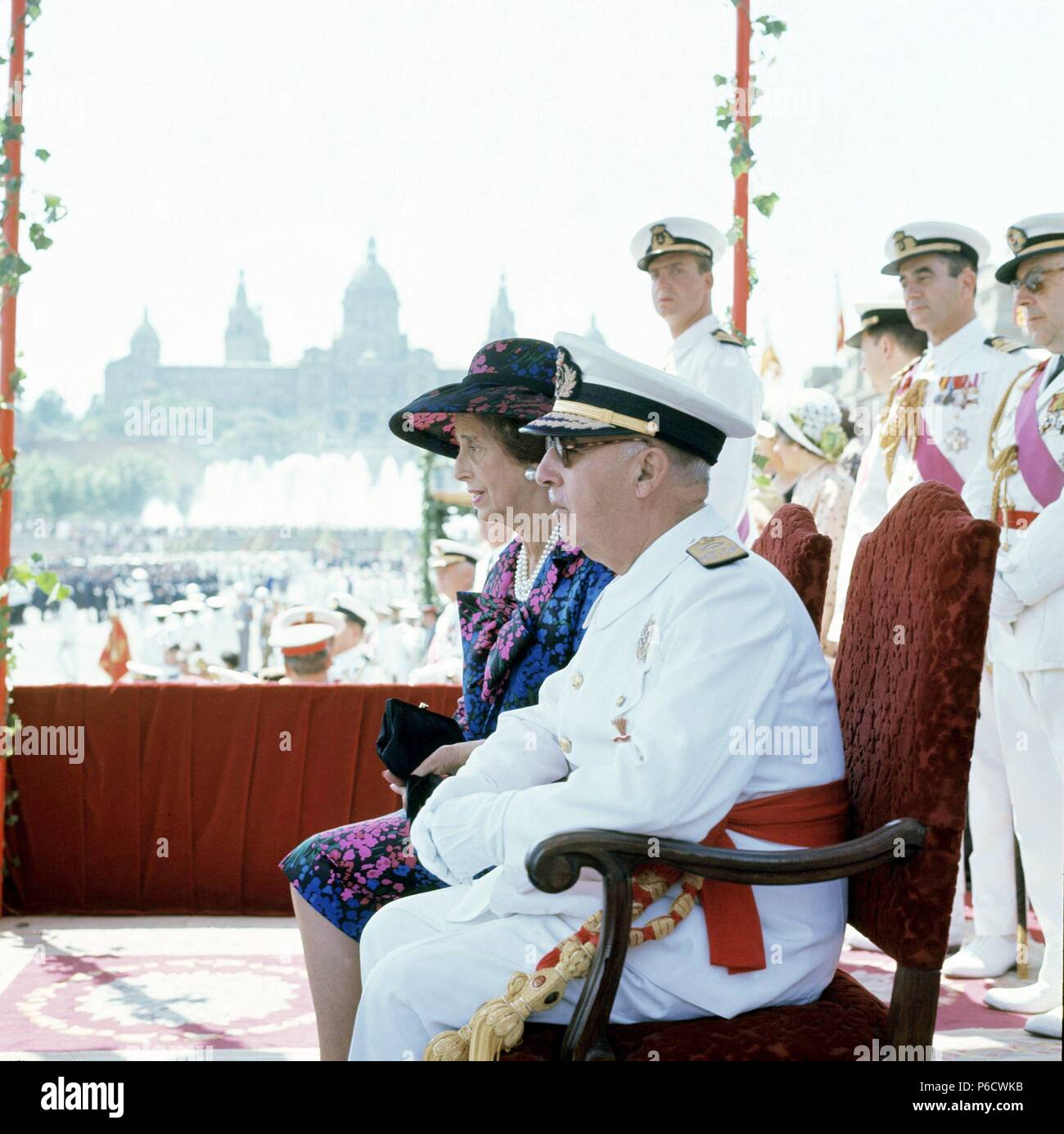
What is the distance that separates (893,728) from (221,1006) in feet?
7.19

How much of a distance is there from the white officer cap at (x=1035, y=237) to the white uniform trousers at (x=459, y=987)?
6.29ft

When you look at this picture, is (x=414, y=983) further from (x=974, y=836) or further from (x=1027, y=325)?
(x=974, y=836)

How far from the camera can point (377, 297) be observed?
285 ft

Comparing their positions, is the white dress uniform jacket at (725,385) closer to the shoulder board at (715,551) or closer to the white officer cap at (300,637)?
the shoulder board at (715,551)

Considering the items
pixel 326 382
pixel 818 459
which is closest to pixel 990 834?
pixel 818 459

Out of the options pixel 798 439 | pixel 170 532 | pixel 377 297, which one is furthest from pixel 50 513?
pixel 798 439

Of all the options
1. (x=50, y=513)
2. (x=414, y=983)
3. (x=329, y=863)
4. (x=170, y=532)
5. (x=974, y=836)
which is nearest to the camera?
(x=414, y=983)

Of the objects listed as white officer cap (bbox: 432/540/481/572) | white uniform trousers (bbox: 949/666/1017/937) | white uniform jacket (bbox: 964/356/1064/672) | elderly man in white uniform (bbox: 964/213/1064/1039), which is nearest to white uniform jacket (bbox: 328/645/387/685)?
white officer cap (bbox: 432/540/481/572)

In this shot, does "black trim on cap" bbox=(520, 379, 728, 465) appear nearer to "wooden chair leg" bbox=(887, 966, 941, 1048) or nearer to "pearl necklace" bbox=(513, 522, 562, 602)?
"pearl necklace" bbox=(513, 522, 562, 602)

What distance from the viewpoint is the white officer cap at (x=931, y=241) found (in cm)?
354

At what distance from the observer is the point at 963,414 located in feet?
11.6

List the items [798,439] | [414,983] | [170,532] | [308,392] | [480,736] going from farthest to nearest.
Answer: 1. [308,392]
2. [170,532]
3. [798,439]
4. [480,736]
5. [414,983]

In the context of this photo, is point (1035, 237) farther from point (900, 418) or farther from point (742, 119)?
point (742, 119)

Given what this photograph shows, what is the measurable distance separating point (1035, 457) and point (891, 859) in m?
1.56
